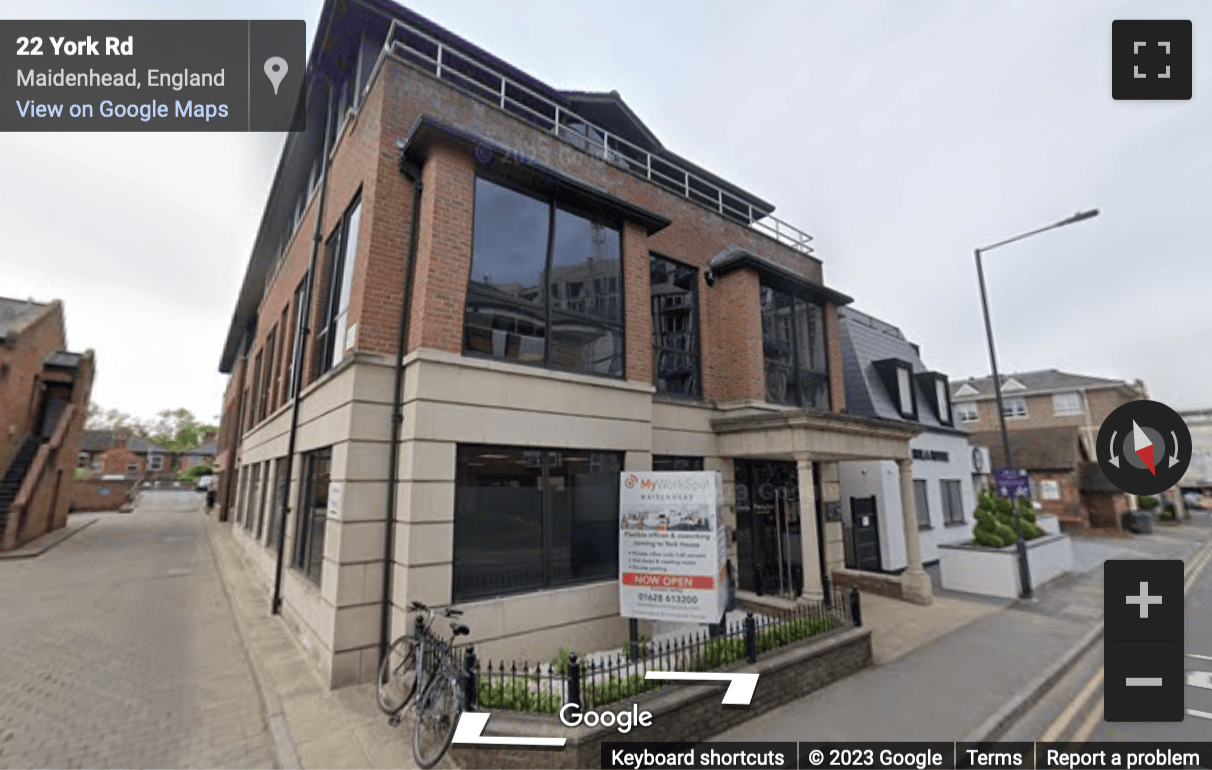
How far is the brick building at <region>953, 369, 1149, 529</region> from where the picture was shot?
27219 millimetres

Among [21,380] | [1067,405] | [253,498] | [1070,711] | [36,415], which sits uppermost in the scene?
[1067,405]

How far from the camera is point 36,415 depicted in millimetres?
24375

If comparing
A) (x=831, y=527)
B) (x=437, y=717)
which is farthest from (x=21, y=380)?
(x=831, y=527)

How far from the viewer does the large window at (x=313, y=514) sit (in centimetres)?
838

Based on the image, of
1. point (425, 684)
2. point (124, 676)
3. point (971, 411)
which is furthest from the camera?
point (971, 411)

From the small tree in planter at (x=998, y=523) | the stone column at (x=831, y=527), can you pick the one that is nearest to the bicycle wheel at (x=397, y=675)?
the stone column at (x=831, y=527)

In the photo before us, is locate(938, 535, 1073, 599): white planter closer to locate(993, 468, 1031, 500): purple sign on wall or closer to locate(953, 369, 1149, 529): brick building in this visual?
locate(993, 468, 1031, 500): purple sign on wall

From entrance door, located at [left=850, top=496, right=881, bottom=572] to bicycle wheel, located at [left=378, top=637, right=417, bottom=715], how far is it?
12908mm

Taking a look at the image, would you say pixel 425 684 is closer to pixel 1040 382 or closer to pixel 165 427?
pixel 1040 382

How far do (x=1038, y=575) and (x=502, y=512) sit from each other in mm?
14864

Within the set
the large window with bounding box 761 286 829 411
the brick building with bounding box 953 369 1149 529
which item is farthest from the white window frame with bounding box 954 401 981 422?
the large window with bounding box 761 286 829 411

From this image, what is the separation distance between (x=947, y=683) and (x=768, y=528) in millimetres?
4969

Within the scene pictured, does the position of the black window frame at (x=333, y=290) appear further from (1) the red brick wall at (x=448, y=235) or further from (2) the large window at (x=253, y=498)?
(2) the large window at (x=253, y=498)

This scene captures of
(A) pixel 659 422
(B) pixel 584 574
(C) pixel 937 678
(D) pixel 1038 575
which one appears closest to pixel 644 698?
(B) pixel 584 574
